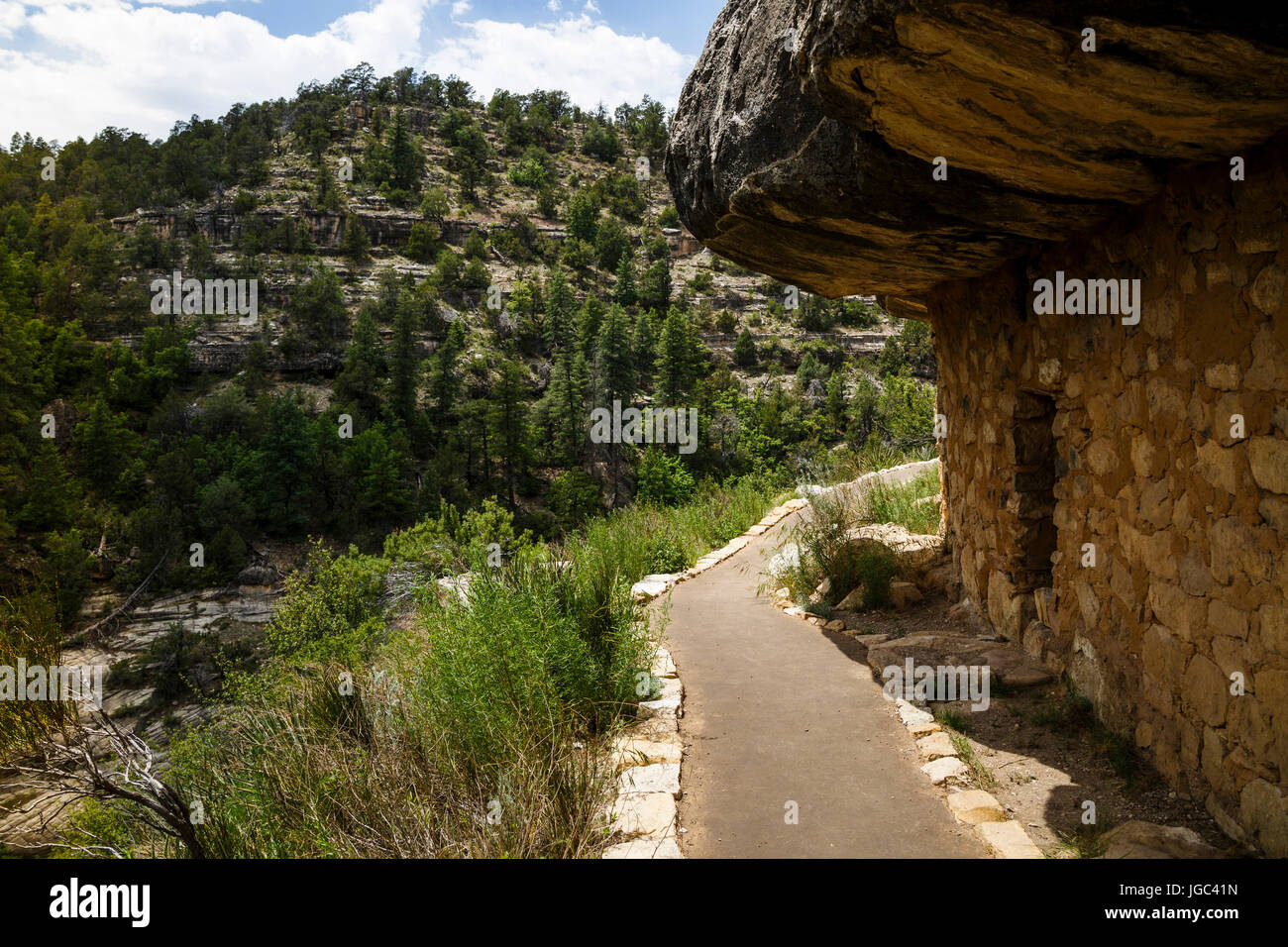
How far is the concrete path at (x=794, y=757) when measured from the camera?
3301 mm

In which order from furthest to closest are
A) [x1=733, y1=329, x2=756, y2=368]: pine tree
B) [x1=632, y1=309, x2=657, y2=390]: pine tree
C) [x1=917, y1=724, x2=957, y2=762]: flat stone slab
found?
[x1=733, y1=329, x2=756, y2=368]: pine tree < [x1=632, y1=309, x2=657, y2=390]: pine tree < [x1=917, y1=724, x2=957, y2=762]: flat stone slab

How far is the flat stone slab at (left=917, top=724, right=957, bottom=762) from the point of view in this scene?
3969 mm

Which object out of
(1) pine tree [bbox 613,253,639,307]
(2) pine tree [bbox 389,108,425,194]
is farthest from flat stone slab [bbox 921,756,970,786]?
(2) pine tree [bbox 389,108,425,194]

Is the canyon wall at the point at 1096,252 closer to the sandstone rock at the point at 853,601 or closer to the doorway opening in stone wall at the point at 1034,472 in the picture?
the doorway opening in stone wall at the point at 1034,472

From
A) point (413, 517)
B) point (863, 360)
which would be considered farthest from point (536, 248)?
point (413, 517)

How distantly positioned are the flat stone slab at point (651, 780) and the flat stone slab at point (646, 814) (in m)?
0.06

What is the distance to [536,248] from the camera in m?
60.1

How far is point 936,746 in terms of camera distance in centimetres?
405

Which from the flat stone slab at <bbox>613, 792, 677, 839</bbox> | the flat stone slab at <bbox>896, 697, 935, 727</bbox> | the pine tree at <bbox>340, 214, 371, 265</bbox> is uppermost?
the pine tree at <bbox>340, 214, 371, 265</bbox>

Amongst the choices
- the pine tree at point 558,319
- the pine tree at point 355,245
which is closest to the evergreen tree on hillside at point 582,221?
the pine tree at point 558,319

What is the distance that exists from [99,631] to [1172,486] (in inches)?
1096

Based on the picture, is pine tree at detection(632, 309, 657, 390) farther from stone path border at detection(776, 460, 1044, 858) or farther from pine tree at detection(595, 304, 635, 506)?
stone path border at detection(776, 460, 1044, 858)

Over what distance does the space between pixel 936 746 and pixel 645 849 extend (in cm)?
176

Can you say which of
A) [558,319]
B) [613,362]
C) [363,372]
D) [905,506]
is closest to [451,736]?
[905,506]
